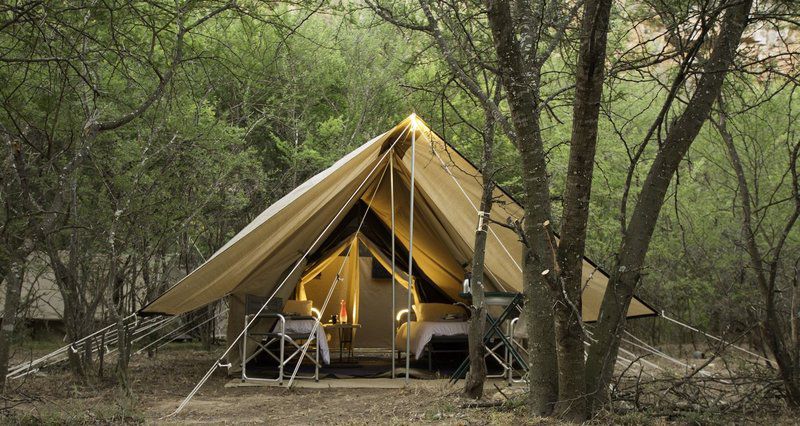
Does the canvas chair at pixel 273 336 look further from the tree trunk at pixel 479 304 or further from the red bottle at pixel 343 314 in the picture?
the tree trunk at pixel 479 304

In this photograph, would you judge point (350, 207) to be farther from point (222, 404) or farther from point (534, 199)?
point (534, 199)

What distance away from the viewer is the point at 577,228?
139 inches

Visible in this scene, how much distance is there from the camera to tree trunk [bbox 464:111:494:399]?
4.87m

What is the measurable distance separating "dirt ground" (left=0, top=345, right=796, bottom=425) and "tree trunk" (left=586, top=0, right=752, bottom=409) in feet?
0.70

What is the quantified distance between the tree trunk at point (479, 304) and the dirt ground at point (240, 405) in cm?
16

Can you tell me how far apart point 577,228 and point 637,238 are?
0.93 feet

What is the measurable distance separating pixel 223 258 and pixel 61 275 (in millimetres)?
1221

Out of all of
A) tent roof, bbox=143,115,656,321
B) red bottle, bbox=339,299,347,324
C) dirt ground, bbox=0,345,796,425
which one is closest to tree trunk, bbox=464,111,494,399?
dirt ground, bbox=0,345,796,425

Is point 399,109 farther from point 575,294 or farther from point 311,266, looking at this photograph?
point 575,294

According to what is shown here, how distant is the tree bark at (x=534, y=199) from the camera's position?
366 centimetres

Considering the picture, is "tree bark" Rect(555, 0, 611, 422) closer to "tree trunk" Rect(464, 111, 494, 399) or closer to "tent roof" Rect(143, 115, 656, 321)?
"tree trunk" Rect(464, 111, 494, 399)

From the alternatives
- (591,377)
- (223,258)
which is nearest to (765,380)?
(591,377)

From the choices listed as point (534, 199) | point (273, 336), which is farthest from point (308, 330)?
point (534, 199)

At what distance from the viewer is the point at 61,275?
5738 millimetres
